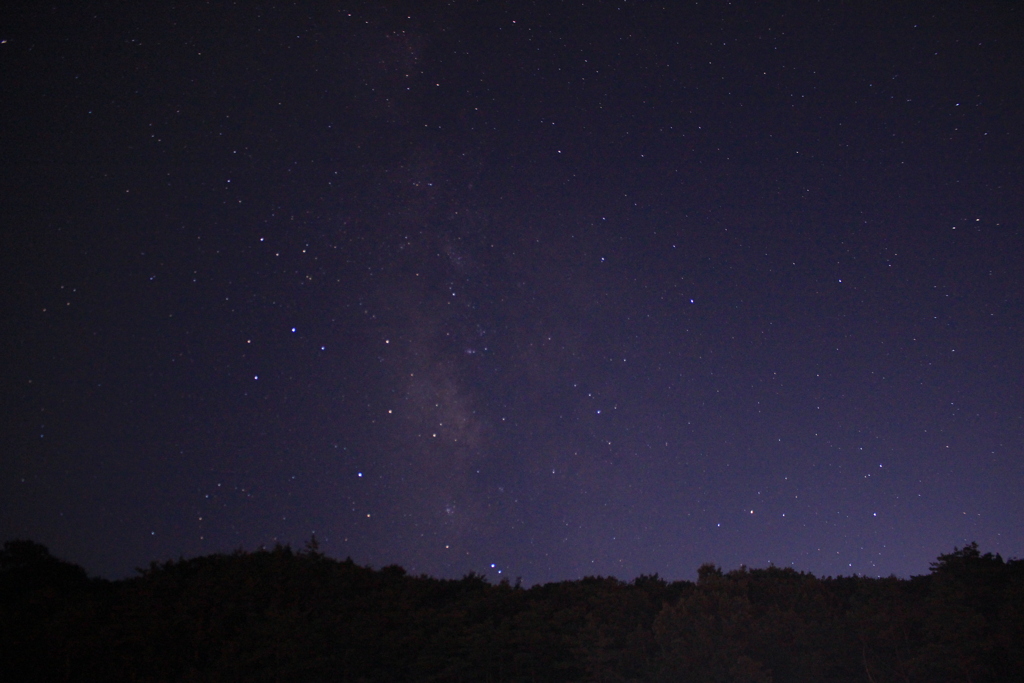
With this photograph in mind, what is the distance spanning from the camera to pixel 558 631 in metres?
19.8

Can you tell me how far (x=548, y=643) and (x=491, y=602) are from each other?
3.21 m

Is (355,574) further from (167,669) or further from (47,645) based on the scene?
(47,645)

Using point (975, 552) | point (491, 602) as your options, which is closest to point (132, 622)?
point (491, 602)

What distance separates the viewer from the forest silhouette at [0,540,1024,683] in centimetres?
1661

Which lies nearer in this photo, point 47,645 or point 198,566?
point 47,645

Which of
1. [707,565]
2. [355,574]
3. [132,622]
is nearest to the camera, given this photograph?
[132,622]

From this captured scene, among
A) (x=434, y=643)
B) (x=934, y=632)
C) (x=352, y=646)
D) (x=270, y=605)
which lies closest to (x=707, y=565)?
(x=934, y=632)

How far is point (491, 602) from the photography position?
21.8 metres

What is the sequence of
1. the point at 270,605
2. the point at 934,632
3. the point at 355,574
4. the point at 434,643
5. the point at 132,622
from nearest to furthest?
the point at 934,632 < the point at 434,643 < the point at 132,622 < the point at 270,605 < the point at 355,574

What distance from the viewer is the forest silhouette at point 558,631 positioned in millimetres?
16609

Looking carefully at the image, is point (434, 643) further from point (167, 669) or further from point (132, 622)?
point (132, 622)

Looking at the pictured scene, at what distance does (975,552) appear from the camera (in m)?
18.0

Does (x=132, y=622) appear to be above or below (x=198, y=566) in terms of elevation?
below

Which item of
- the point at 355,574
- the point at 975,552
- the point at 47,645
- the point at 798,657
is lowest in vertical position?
the point at 798,657
